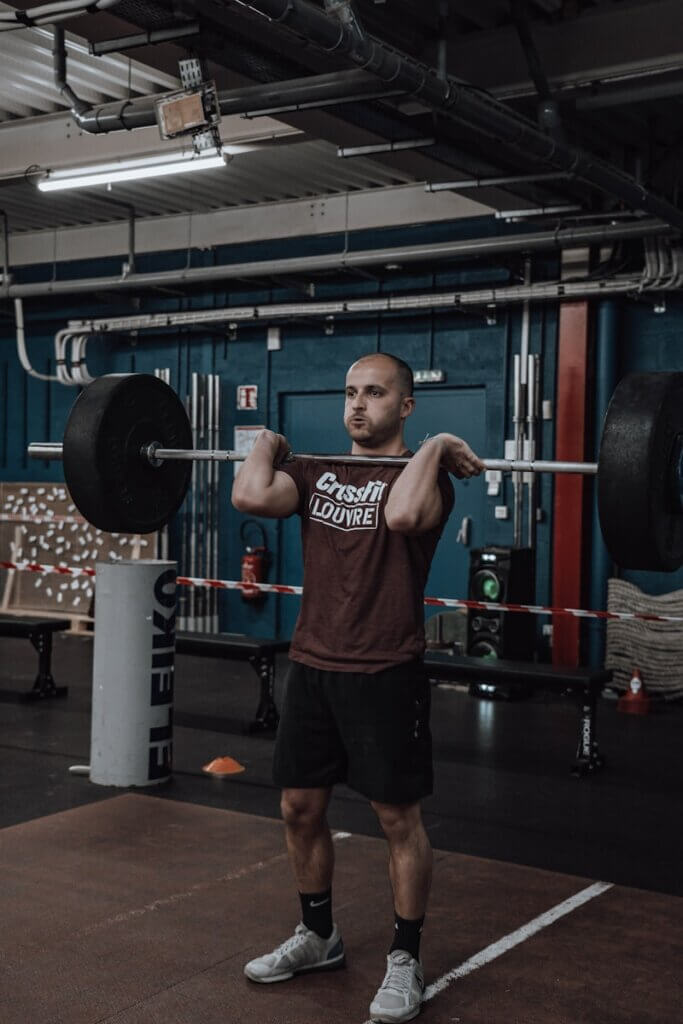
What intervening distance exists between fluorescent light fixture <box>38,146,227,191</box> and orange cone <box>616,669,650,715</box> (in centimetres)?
329

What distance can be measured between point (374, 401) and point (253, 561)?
17.6 feet

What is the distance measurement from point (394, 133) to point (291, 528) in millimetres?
3558

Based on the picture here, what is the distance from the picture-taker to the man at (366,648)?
218 centimetres

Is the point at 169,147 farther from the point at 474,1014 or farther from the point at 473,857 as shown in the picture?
the point at 474,1014

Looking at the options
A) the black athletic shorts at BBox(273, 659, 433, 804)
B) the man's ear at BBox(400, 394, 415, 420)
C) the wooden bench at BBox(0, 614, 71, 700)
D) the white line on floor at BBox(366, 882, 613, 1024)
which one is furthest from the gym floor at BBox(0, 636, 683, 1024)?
the man's ear at BBox(400, 394, 415, 420)

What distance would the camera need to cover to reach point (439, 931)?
2.64 metres

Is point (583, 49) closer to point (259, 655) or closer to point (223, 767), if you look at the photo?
point (259, 655)

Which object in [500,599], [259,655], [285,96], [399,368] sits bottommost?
[259,655]

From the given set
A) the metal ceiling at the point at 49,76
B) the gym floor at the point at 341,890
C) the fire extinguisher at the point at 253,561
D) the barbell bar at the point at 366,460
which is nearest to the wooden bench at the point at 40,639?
the gym floor at the point at 341,890

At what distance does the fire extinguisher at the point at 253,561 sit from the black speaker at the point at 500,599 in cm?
176

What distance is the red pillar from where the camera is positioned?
6.38 m

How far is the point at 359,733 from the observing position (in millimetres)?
2189

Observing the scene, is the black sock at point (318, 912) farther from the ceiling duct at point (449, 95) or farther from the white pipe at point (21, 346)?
the white pipe at point (21, 346)

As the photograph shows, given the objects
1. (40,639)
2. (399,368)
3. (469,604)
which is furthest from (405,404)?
(40,639)
